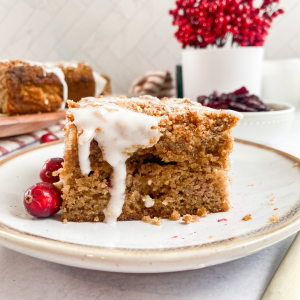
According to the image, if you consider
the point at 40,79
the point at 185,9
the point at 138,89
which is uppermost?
the point at 185,9

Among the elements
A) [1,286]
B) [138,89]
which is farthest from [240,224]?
[138,89]

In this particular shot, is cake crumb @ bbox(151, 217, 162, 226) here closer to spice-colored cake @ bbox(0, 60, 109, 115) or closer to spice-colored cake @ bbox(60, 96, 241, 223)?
spice-colored cake @ bbox(60, 96, 241, 223)

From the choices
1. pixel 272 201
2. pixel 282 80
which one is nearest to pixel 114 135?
pixel 272 201

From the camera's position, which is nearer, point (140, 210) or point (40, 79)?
point (140, 210)

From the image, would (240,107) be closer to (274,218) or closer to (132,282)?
(274,218)

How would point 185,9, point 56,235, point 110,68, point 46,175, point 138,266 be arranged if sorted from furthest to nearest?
point 110,68, point 185,9, point 46,175, point 56,235, point 138,266

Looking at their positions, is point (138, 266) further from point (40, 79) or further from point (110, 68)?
point (110, 68)

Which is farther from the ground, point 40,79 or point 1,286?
point 40,79
